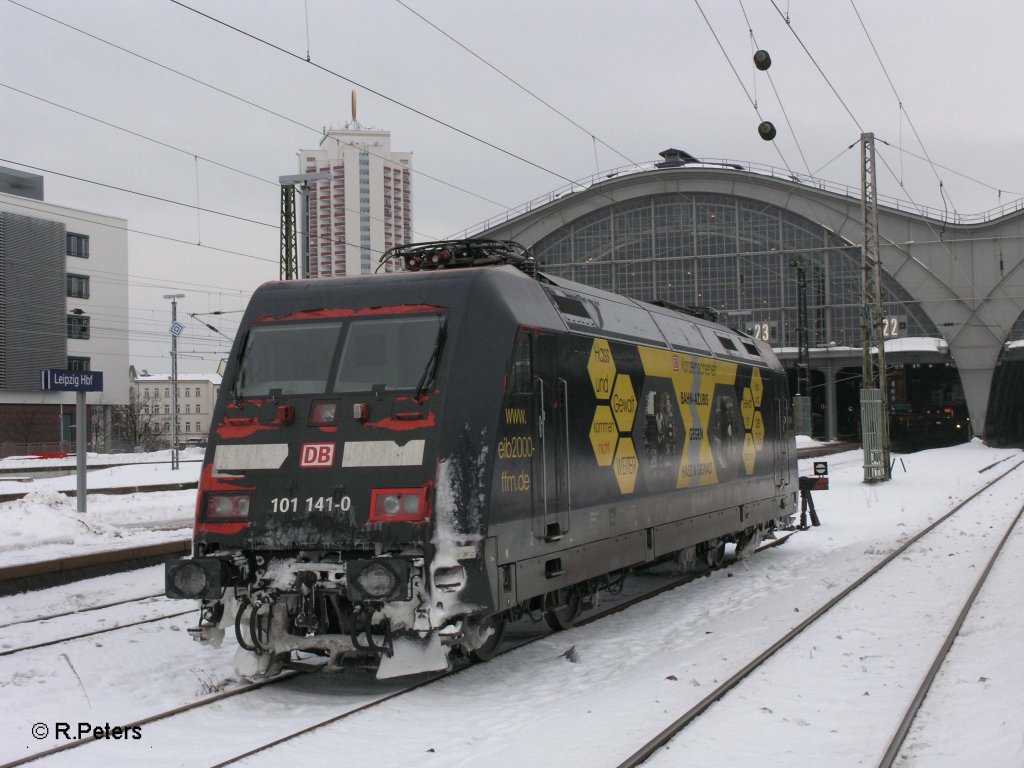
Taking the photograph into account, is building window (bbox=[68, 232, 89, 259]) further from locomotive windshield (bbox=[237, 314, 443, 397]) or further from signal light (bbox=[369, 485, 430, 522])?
signal light (bbox=[369, 485, 430, 522])

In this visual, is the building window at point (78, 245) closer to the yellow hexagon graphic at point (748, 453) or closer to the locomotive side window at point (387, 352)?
the yellow hexagon graphic at point (748, 453)

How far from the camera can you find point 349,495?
8.18 meters

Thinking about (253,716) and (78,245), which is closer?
(253,716)

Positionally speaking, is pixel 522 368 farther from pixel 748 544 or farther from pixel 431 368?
pixel 748 544

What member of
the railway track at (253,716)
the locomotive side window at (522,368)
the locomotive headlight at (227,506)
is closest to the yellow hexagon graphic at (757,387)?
the railway track at (253,716)

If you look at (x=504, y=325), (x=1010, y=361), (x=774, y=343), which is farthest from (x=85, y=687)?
(x=1010, y=361)

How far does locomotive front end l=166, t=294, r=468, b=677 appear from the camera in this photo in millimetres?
7914

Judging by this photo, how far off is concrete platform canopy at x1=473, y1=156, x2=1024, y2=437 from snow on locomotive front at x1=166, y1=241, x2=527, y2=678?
53422 millimetres

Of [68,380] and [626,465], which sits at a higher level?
[68,380]

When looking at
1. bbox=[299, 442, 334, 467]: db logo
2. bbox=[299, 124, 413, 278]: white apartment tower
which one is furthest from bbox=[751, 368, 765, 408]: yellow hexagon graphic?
bbox=[299, 124, 413, 278]: white apartment tower

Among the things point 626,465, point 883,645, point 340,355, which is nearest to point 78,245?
point 626,465

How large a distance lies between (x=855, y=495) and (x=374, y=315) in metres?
22.1

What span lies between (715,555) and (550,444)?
6917mm

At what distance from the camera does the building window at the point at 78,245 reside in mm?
68438
